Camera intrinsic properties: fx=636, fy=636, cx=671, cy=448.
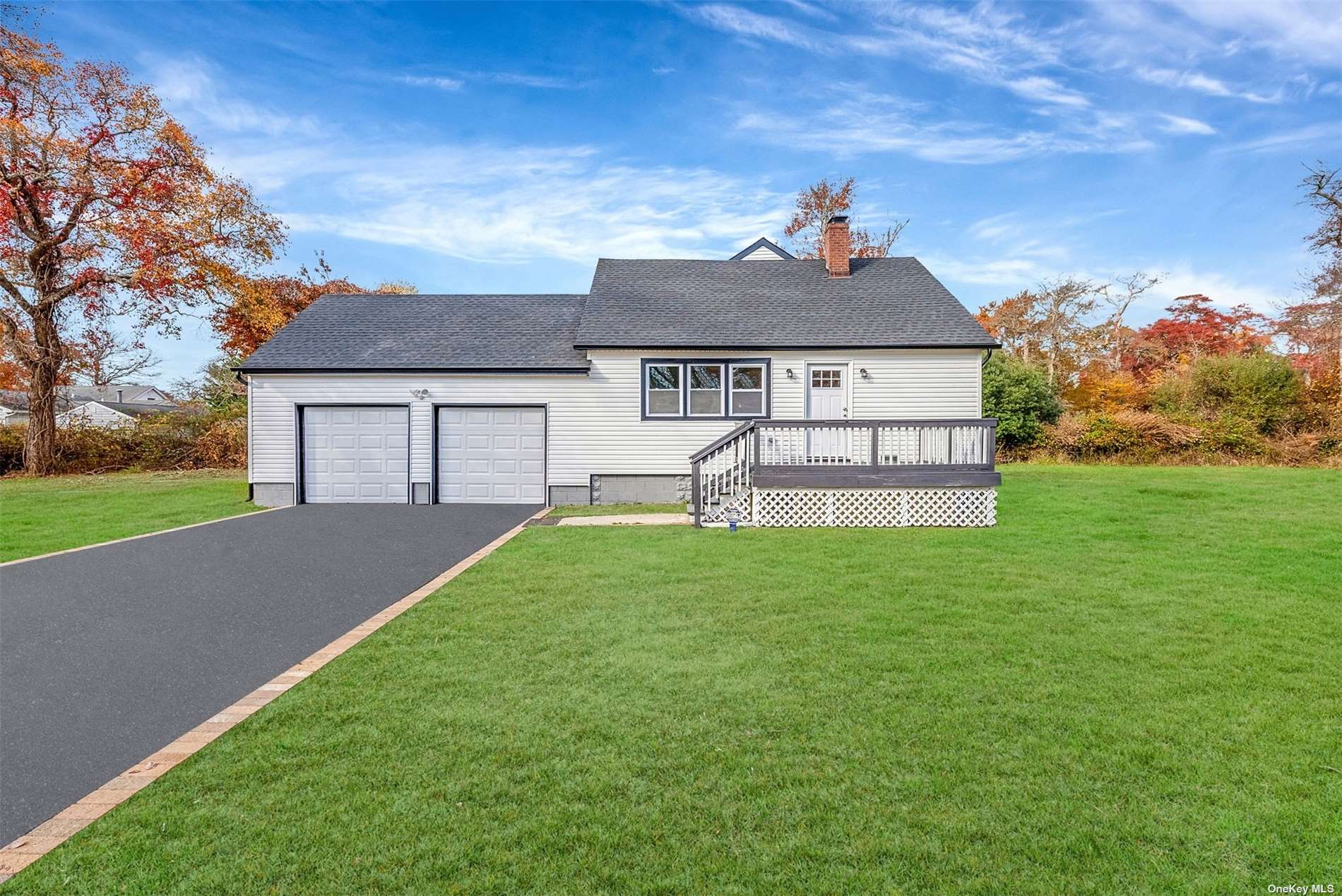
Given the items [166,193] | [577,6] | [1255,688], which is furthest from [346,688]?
[166,193]

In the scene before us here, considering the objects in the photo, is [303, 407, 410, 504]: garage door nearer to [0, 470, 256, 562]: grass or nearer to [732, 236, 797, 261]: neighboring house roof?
[0, 470, 256, 562]: grass

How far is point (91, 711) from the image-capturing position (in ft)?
12.4

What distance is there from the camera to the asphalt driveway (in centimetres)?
334

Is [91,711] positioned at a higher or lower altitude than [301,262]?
lower

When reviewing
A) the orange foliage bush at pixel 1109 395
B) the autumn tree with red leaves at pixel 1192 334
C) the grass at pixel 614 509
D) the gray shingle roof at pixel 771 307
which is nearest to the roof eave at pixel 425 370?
the gray shingle roof at pixel 771 307

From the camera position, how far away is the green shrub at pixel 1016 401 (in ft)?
70.4

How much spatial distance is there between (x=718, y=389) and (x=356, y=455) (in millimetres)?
8138

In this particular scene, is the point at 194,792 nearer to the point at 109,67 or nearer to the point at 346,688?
the point at 346,688

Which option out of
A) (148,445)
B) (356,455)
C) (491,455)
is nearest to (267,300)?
(148,445)

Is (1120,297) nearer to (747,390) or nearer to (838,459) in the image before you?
(747,390)

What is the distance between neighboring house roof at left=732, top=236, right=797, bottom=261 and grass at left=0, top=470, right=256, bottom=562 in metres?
13.6

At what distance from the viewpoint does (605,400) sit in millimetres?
13773

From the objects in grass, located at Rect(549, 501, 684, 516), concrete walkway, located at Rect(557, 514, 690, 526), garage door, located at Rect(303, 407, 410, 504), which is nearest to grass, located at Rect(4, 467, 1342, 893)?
concrete walkway, located at Rect(557, 514, 690, 526)

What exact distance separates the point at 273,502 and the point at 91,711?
37.4ft
